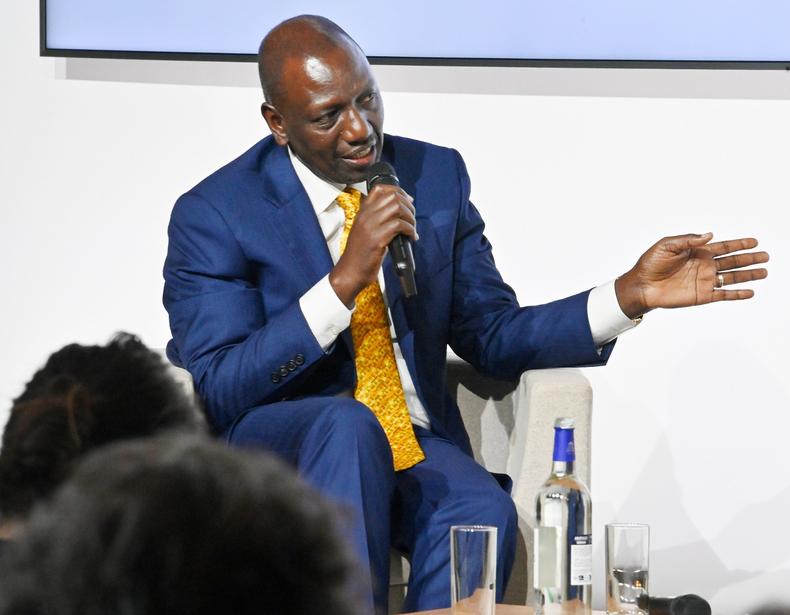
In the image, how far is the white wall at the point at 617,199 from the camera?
124 inches

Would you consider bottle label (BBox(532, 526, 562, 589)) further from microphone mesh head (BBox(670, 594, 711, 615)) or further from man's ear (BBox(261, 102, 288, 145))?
man's ear (BBox(261, 102, 288, 145))

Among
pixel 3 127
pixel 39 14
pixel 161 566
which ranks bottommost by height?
pixel 161 566

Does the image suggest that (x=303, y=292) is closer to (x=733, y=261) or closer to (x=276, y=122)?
(x=276, y=122)

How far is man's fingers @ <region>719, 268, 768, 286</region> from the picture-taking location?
220 centimetres

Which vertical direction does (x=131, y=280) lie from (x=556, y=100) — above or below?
below

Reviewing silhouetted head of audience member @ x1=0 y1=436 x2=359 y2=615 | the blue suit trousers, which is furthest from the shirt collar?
silhouetted head of audience member @ x1=0 y1=436 x2=359 y2=615

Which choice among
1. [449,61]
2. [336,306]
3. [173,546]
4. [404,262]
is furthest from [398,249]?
[173,546]

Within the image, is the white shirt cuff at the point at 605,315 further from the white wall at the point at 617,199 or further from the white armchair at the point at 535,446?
the white wall at the point at 617,199

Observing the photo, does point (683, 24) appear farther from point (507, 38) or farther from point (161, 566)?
point (161, 566)

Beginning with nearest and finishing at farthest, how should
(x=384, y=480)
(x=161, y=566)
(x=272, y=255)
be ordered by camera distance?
(x=161, y=566) → (x=384, y=480) → (x=272, y=255)

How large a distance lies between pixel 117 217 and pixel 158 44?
1.59 ft

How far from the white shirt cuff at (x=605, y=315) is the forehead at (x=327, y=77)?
56cm

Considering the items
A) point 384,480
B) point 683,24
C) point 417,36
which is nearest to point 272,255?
point 384,480

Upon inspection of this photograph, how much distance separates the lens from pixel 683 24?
303 cm
